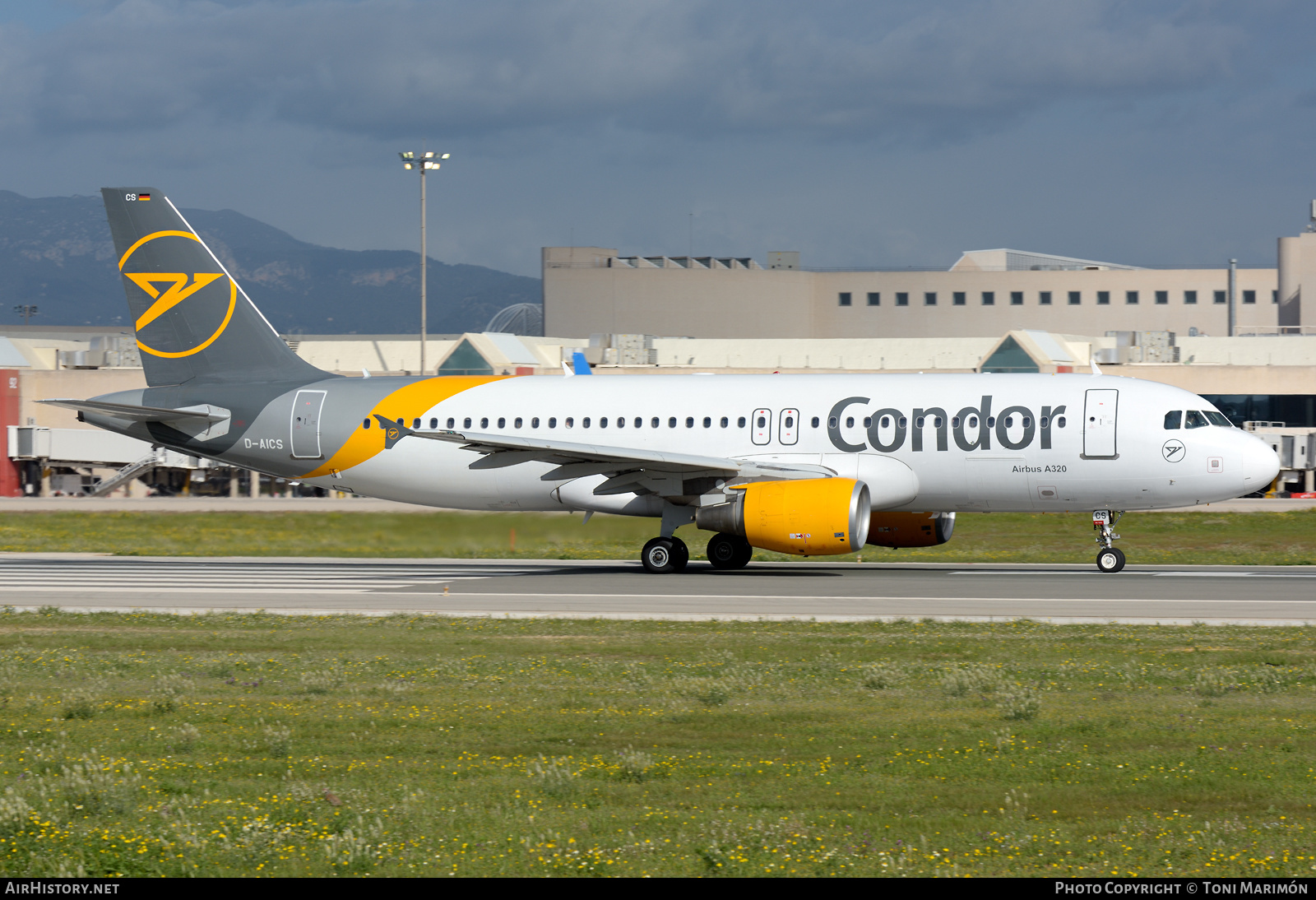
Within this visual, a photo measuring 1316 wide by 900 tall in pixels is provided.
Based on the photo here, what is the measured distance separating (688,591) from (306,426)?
10577 millimetres

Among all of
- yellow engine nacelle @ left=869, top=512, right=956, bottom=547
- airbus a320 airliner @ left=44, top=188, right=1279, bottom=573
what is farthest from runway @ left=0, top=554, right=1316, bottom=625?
airbus a320 airliner @ left=44, top=188, right=1279, bottom=573

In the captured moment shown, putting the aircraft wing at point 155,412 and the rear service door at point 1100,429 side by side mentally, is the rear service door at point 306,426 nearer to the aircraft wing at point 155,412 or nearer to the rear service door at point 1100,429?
the aircraft wing at point 155,412

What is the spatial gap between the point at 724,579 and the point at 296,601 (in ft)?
27.0

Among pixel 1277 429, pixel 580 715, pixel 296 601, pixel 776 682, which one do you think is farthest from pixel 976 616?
pixel 1277 429

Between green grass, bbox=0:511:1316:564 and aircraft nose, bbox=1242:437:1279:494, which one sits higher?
aircraft nose, bbox=1242:437:1279:494

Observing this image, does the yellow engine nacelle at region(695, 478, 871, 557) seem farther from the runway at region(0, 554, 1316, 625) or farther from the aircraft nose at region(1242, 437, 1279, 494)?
the aircraft nose at region(1242, 437, 1279, 494)

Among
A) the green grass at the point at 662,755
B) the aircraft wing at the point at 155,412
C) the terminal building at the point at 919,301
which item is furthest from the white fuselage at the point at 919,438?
the terminal building at the point at 919,301

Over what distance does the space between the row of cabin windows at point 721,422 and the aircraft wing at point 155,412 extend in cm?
348

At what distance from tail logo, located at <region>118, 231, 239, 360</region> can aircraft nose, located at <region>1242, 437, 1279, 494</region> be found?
70.8 ft

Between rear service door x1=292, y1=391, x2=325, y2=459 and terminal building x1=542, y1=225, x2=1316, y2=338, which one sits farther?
terminal building x1=542, y1=225, x2=1316, y2=338

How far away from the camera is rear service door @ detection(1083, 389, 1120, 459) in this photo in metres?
27.0

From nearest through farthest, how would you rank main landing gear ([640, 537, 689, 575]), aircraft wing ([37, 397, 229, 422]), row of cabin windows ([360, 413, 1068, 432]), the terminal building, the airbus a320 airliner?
the airbus a320 airliner < row of cabin windows ([360, 413, 1068, 432]) < main landing gear ([640, 537, 689, 575]) < aircraft wing ([37, 397, 229, 422]) < the terminal building
